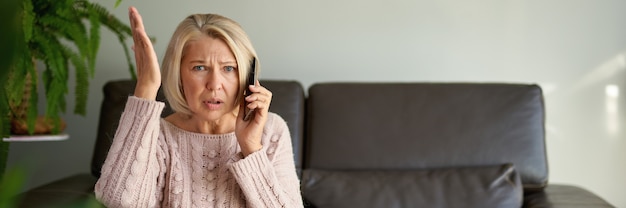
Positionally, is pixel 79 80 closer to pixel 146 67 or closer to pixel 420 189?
pixel 146 67

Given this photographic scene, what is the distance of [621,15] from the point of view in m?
2.04

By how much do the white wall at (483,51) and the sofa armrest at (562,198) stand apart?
13.4 inches

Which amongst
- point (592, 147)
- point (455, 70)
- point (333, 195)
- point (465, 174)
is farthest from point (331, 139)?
point (592, 147)

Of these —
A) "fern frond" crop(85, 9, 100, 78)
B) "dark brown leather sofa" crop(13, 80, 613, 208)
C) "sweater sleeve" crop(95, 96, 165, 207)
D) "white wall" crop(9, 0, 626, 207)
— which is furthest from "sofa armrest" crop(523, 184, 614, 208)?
"fern frond" crop(85, 9, 100, 78)

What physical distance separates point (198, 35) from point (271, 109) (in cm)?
60

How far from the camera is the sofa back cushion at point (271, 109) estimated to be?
5.83ft

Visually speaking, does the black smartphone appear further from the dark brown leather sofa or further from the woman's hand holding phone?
the dark brown leather sofa

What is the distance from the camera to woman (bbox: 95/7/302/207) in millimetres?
1147

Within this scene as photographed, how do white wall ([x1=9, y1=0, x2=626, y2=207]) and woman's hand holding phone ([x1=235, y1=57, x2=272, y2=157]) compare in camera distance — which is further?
white wall ([x1=9, y1=0, x2=626, y2=207])

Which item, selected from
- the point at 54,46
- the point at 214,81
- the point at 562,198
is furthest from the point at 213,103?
the point at 562,198

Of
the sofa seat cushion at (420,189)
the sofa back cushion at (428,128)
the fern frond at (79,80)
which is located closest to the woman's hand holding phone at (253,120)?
the sofa seat cushion at (420,189)

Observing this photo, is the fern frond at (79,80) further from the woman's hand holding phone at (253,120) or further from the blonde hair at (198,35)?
the woman's hand holding phone at (253,120)

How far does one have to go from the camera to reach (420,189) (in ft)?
5.43

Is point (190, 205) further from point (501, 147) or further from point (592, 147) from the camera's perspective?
point (592, 147)
